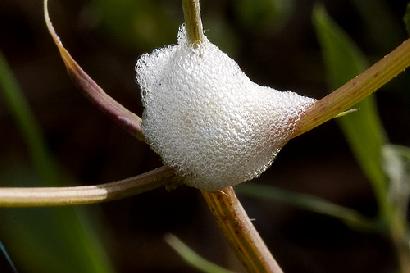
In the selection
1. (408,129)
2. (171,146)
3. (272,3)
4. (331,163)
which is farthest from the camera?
(331,163)

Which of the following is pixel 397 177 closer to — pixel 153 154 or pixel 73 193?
pixel 73 193

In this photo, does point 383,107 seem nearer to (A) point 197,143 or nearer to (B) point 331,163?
(B) point 331,163

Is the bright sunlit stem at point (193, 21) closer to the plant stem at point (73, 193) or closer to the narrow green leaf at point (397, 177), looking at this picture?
the plant stem at point (73, 193)

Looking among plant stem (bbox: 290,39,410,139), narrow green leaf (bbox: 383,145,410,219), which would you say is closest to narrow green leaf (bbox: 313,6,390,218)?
narrow green leaf (bbox: 383,145,410,219)

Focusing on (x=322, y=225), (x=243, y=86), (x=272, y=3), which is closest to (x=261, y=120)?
(x=243, y=86)

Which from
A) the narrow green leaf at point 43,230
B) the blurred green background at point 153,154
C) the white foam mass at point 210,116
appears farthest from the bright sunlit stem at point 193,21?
the blurred green background at point 153,154

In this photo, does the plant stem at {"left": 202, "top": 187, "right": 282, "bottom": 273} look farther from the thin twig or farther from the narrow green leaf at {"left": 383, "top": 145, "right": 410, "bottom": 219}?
the narrow green leaf at {"left": 383, "top": 145, "right": 410, "bottom": 219}

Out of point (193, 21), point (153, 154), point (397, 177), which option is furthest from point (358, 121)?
point (153, 154)
